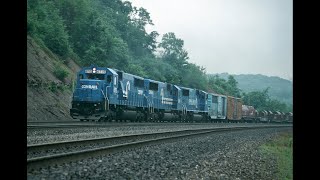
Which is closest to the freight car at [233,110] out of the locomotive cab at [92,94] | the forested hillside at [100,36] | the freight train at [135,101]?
the freight train at [135,101]

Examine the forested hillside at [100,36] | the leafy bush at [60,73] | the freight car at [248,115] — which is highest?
the forested hillside at [100,36]

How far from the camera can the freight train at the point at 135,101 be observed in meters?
24.2

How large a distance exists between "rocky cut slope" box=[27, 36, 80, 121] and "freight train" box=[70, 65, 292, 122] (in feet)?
14.3

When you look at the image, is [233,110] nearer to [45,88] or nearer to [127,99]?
[127,99]

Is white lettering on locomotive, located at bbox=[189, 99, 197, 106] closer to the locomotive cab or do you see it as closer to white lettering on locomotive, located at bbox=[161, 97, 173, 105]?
white lettering on locomotive, located at bbox=[161, 97, 173, 105]

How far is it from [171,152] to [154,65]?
235ft

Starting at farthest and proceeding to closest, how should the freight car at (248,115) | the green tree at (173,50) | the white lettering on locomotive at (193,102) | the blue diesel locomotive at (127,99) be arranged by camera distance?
the green tree at (173,50), the freight car at (248,115), the white lettering on locomotive at (193,102), the blue diesel locomotive at (127,99)

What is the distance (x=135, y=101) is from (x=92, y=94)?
533 centimetres

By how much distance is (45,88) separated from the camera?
31875 mm

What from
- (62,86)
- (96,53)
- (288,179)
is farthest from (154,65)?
(288,179)

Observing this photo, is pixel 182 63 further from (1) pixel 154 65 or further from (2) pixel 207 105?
(2) pixel 207 105

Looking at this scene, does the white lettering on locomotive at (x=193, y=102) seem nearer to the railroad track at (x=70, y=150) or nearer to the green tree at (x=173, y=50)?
the railroad track at (x=70, y=150)

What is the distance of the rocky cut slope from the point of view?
28.3 m
